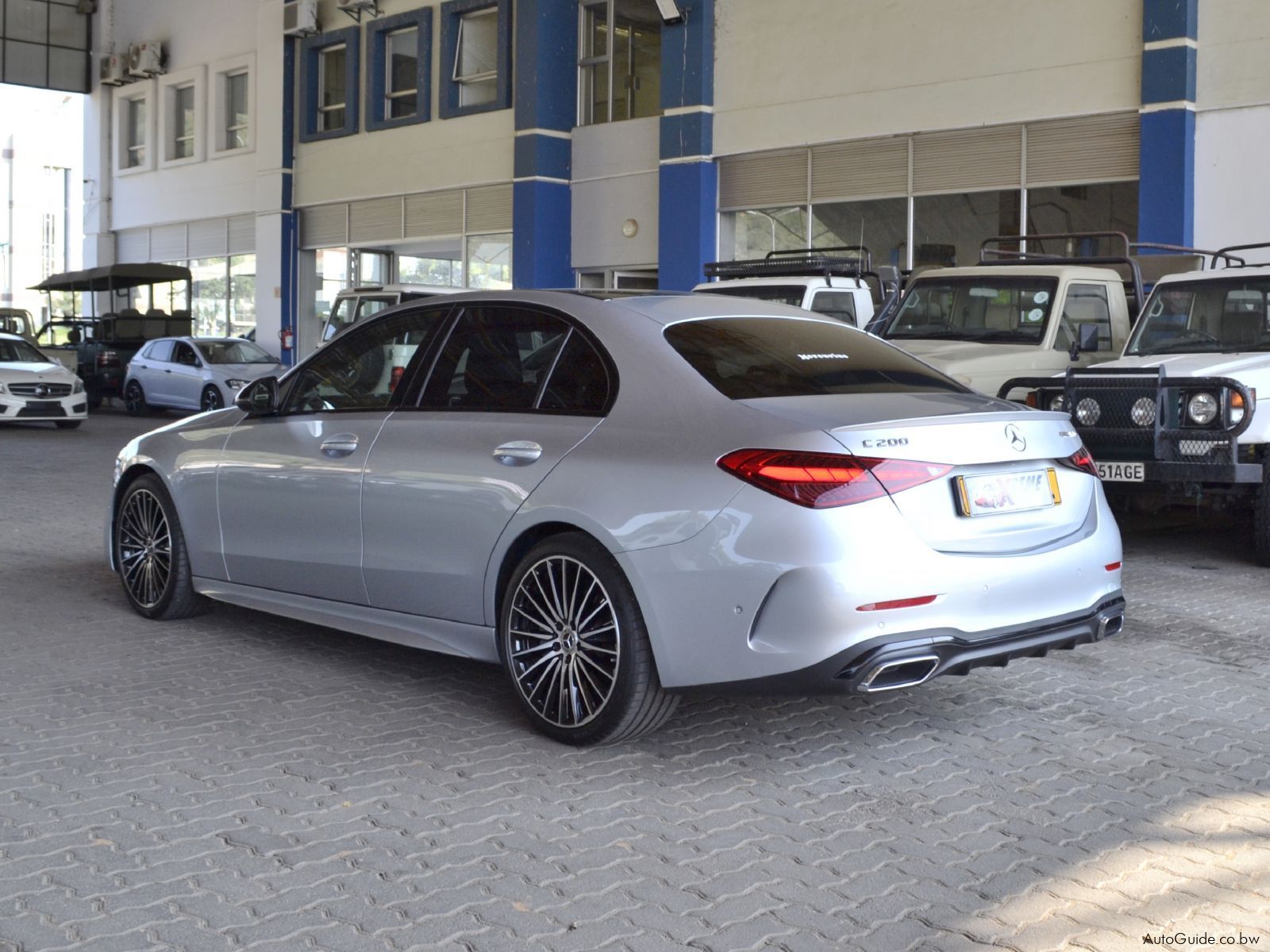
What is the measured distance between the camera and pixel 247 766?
477cm

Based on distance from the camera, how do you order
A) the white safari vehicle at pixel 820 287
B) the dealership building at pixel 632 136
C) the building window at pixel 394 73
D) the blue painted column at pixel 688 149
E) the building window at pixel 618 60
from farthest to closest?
the building window at pixel 394 73 → the building window at pixel 618 60 → the blue painted column at pixel 688 149 → the dealership building at pixel 632 136 → the white safari vehicle at pixel 820 287

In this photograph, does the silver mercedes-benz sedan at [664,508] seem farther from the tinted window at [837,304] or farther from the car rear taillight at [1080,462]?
the tinted window at [837,304]

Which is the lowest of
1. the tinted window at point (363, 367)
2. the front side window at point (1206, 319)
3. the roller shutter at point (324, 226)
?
the tinted window at point (363, 367)

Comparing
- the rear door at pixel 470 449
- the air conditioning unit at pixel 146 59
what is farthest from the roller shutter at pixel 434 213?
the rear door at pixel 470 449

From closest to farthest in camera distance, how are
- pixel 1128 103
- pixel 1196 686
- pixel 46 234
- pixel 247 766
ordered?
pixel 247 766 → pixel 1196 686 → pixel 1128 103 → pixel 46 234

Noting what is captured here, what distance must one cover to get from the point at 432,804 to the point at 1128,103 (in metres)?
15.7

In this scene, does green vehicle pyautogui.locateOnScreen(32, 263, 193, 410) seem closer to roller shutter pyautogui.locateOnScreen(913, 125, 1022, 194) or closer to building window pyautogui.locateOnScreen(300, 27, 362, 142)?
building window pyautogui.locateOnScreen(300, 27, 362, 142)

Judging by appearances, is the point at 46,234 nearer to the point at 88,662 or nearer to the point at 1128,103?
the point at 1128,103

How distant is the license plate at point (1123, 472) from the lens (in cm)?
911

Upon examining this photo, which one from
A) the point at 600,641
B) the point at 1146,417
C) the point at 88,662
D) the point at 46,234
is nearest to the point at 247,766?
the point at 600,641

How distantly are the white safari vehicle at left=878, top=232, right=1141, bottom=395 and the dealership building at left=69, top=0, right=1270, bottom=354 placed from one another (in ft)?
17.8

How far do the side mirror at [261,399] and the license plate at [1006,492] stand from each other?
3281mm

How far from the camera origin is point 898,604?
447 centimetres

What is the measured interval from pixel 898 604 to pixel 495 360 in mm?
1986
